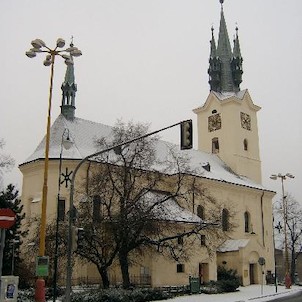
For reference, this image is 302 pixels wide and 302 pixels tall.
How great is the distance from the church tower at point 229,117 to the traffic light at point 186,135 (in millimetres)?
40843

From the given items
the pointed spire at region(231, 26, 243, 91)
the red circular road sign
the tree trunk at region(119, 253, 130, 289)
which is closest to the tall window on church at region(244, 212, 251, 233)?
the pointed spire at region(231, 26, 243, 91)

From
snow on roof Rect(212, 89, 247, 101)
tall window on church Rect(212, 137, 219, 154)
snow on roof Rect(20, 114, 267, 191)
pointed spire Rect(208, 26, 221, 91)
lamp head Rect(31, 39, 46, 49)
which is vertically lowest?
lamp head Rect(31, 39, 46, 49)

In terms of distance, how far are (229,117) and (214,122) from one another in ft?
7.82

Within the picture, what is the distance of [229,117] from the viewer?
56062 mm

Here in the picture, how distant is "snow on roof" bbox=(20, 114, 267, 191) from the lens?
39.2m

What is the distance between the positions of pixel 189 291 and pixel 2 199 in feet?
47.6

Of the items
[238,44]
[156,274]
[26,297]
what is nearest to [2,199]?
[26,297]

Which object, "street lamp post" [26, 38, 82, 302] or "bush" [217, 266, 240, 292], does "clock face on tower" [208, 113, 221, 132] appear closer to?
"bush" [217, 266, 240, 292]

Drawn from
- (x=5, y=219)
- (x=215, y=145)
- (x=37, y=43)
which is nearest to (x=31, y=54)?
(x=37, y=43)

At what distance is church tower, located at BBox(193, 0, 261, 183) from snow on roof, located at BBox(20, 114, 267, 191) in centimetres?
242

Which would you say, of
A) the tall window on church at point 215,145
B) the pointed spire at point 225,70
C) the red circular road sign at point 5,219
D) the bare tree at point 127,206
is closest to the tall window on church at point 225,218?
the tall window on church at point 215,145

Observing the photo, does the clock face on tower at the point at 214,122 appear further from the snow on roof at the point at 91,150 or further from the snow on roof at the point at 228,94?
the snow on roof at the point at 91,150

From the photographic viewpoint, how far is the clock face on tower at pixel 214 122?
188 ft

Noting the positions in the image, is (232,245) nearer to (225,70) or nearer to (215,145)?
(215,145)
